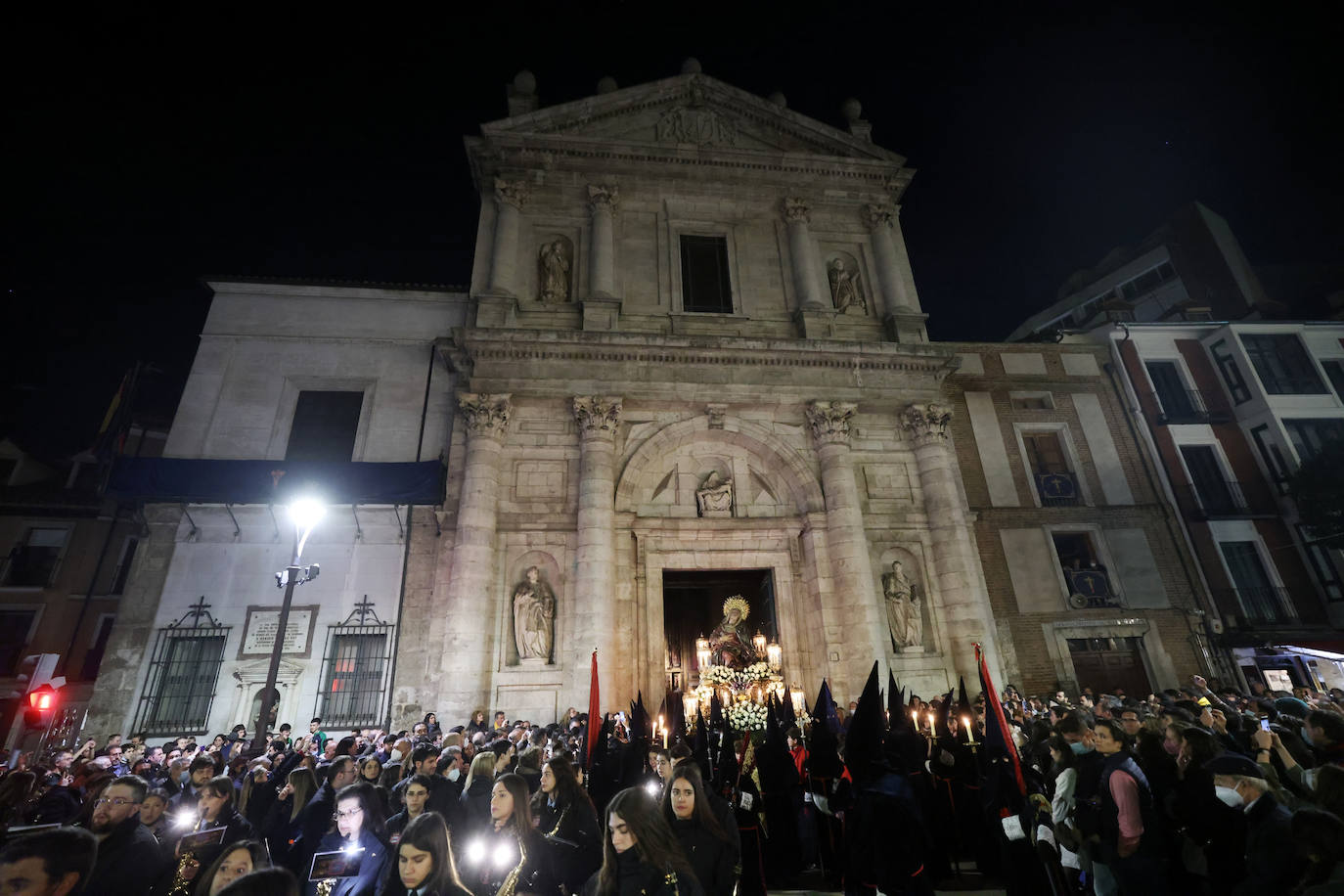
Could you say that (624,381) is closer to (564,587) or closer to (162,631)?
(564,587)

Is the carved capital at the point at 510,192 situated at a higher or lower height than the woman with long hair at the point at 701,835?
higher

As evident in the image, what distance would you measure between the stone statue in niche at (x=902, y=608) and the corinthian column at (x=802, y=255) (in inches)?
346

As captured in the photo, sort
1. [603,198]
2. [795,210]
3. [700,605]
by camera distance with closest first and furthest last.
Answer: [603,198] → [700,605] → [795,210]

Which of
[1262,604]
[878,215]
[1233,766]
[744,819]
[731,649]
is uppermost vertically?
[878,215]

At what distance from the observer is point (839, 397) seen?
17844mm

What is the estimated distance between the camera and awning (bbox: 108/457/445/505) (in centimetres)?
1516

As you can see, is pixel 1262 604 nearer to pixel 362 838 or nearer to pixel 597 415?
pixel 597 415

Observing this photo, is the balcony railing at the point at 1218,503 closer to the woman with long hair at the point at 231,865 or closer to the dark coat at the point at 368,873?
the dark coat at the point at 368,873

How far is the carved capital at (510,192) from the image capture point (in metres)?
19.5

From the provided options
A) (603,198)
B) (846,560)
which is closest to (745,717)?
(846,560)

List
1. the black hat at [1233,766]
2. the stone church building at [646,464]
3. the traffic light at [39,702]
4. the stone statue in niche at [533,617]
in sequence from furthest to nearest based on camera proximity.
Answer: the stone church building at [646,464] < the stone statue in niche at [533,617] < the traffic light at [39,702] < the black hat at [1233,766]

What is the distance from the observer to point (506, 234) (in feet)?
61.7

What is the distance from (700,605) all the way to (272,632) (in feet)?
40.2

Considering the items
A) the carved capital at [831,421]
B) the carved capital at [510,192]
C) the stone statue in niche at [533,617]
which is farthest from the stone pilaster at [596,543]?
the carved capital at [510,192]
